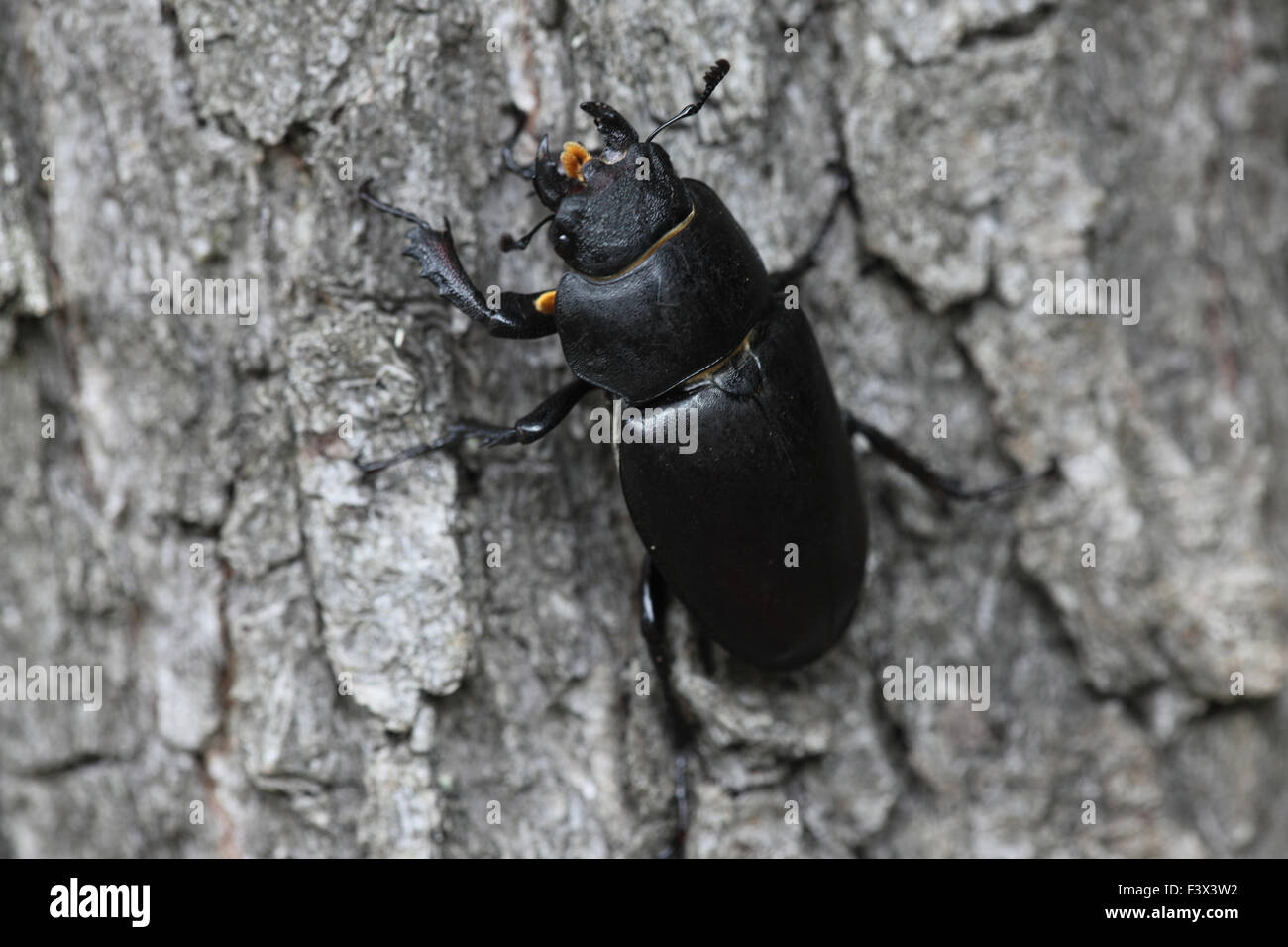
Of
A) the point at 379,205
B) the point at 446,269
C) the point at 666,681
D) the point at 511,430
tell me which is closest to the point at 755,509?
the point at 666,681

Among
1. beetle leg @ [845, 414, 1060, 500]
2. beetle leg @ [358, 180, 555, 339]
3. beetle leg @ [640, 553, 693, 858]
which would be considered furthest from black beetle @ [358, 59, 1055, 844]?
beetle leg @ [845, 414, 1060, 500]

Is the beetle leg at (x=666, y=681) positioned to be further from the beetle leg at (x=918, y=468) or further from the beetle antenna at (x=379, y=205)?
the beetle antenna at (x=379, y=205)

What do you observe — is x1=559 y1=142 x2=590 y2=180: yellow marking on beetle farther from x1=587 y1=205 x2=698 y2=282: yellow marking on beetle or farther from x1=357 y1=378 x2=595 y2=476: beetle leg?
x1=357 y1=378 x2=595 y2=476: beetle leg

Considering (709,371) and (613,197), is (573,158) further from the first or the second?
(709,371)

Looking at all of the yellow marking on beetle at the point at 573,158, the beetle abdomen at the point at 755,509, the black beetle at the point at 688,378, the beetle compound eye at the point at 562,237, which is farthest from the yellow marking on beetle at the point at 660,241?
the beetle abdomen at the point at 755,509

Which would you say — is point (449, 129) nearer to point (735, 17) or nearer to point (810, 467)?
point (735, 17)

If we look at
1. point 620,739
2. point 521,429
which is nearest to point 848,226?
point 521,429
